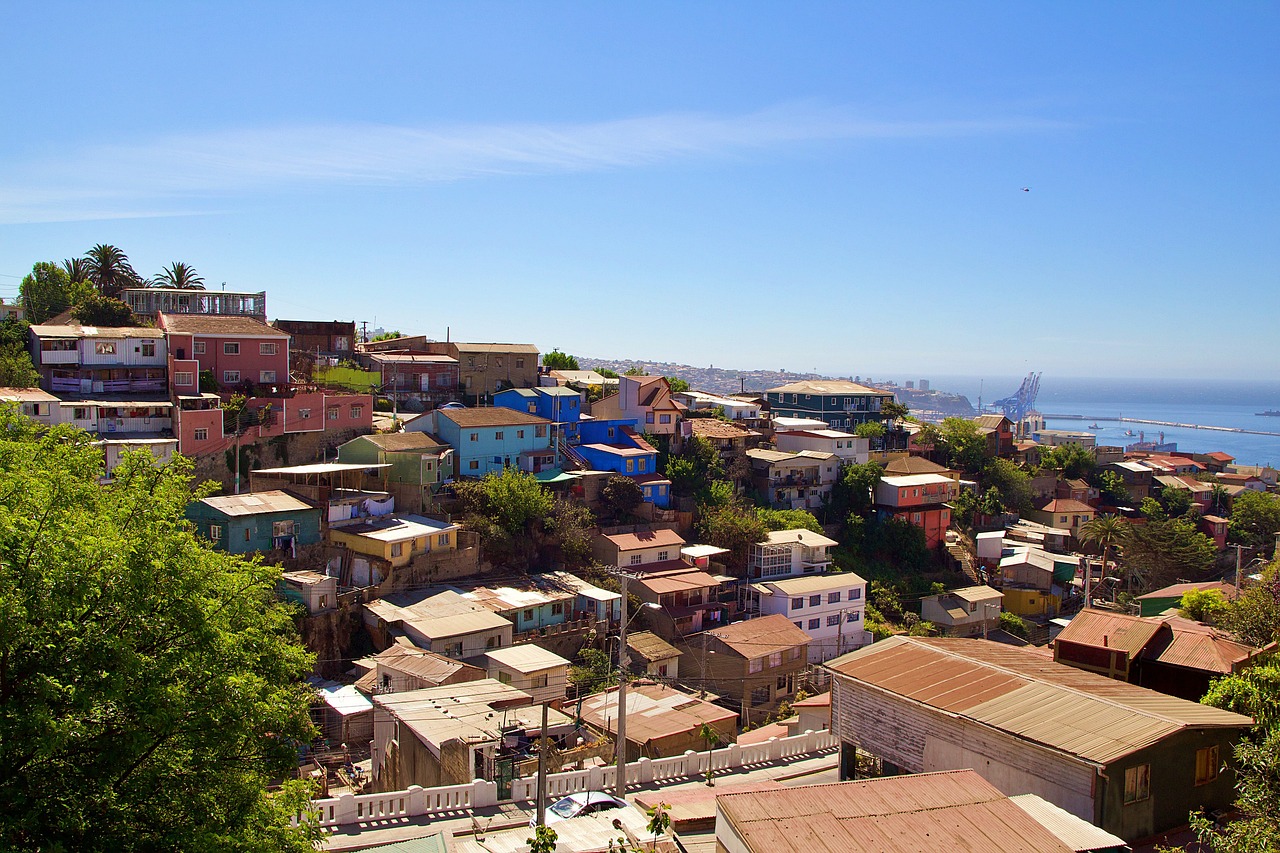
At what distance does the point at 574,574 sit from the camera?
111 ft

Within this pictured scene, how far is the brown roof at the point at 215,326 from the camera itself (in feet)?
114

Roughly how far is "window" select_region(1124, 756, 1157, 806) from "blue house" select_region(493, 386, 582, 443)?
30019 mm

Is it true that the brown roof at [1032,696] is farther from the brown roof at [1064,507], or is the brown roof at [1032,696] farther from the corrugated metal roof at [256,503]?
the brown roof at [1064,507]

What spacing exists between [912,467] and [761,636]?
22.1 m

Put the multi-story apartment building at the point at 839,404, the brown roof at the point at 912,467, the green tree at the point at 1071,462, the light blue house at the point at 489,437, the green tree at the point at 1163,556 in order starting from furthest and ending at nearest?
the green tree at the point at 1071,462 → the multi-story apartment building at the point at 839,404 → the brown roof at the point at 912,467 → the green tree at the point at 1163,556 → the light blue house at the point at 489,437

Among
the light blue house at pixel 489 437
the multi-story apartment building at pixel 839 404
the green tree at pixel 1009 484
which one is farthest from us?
the multi-story apartment building at pixel 839 404

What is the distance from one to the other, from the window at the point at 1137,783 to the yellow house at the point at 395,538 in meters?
21.8

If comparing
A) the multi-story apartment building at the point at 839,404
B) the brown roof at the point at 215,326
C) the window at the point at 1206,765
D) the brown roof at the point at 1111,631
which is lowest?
the window at the point at 1206,765

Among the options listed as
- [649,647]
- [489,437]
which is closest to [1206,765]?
[649,647]

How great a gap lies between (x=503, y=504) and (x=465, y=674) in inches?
422

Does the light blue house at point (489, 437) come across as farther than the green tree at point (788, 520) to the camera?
No

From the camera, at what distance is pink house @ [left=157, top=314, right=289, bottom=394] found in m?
33.6

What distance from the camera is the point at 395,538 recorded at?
95.0 feet

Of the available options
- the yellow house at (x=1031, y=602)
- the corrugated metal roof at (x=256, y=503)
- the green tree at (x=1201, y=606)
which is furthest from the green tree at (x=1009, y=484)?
the corrugated metal roof at (x=256, y=503)
